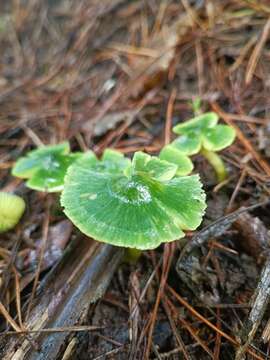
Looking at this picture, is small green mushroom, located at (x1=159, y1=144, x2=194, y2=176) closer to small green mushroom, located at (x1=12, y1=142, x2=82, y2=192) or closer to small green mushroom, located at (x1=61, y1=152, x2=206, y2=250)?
small green mushroom, located at (x1=61, y1=152, x2=206, y2=250)

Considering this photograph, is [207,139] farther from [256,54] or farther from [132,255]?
[256,54]

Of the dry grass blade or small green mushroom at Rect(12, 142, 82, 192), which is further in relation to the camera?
the dry grass blade

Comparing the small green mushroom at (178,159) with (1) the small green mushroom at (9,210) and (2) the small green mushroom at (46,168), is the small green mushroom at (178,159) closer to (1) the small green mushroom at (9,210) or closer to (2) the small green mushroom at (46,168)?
(2) the small green mushroom at (46,168)

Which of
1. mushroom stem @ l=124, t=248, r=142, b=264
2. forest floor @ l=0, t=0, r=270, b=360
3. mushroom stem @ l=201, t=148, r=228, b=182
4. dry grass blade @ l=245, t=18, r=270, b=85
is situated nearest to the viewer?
forest floor @ l=0, t=0, r=270, b=360

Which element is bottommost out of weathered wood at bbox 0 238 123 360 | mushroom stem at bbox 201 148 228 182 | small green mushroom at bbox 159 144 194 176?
mushroom stem at bbox 201 148 228 182

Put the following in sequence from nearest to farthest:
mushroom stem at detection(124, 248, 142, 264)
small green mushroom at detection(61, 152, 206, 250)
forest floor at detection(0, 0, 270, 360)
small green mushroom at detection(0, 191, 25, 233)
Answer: small green mushroom at detection(61, 152, 206, 250) → forest floor at detection(0, 0, 270, 360) → mushroom stem at detection(124, 248, 142, 264) → small green mushroom at detection(0, 191, 25, 233)

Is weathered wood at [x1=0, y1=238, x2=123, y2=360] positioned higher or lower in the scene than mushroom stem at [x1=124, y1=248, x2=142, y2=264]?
higher

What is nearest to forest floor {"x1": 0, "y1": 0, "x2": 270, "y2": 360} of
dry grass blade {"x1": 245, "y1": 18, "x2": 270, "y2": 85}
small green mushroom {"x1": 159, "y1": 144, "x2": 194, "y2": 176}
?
dry grass blade {"x1": 245, "y1": 18, "x2": 270, "y2": 85}
